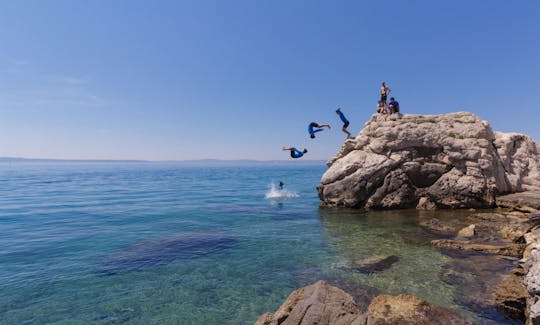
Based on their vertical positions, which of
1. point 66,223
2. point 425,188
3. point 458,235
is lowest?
point 66,223

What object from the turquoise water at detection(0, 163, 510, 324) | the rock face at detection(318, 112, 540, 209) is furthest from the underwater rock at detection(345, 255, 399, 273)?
the rock face at detection(318, 112, 540, 209)

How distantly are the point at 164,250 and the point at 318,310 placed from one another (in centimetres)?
1115

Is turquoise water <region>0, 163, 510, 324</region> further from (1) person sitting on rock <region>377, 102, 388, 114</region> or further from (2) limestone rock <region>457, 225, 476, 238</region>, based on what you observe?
(1) person sitting on rock <region>377, 102, 388, 114</region>

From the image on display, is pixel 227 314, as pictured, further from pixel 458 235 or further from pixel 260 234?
pixel 458 235

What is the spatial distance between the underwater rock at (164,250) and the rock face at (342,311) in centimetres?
868

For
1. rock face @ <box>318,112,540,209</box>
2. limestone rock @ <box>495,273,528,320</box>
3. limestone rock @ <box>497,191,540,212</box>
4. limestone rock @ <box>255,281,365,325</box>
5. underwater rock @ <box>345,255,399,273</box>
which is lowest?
underwater rock @ <box>345,255,399,273</box>

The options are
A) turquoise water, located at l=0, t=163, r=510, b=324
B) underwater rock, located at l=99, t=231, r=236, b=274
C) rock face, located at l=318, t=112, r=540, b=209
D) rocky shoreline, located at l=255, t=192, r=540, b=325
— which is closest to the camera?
rocky shoreline, located at l=255, t=192, r=540, b=325

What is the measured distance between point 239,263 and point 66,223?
1748 centimetres

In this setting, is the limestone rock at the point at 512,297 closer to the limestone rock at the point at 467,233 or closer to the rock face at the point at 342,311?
the rock face at the point at 342,311

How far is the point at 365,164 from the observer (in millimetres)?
22594

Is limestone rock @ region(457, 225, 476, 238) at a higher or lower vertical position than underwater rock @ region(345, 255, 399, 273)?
higher

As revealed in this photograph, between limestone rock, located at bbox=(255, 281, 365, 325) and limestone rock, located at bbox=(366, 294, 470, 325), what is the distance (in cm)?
83

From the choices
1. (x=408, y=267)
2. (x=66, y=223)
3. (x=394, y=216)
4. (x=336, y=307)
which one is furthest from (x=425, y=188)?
(x=66, y=223)

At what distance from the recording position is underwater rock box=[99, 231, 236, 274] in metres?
12.5
